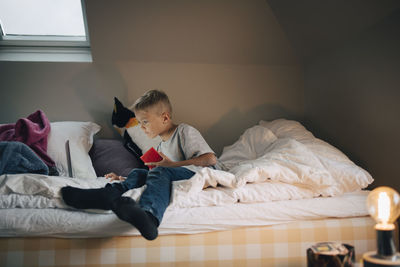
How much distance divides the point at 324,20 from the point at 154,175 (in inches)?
52.4

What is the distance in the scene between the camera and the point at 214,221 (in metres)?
1.53

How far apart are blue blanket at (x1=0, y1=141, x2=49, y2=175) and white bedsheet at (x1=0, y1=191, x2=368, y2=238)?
0.43m

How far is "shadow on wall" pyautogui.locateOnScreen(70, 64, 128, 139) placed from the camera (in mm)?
2717

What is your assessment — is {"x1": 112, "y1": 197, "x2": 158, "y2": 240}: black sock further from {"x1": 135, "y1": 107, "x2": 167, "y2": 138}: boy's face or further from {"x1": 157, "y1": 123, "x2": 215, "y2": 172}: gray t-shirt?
{"x1": 135, "y1": 107, "x2": 167, "y2": 138}: boy's face

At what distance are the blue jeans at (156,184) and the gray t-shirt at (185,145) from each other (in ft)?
0.61

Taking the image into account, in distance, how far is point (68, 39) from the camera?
2.79 m

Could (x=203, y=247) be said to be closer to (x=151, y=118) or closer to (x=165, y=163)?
(x=165, y=163)

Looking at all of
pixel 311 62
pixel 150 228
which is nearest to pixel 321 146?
pixel 311 62

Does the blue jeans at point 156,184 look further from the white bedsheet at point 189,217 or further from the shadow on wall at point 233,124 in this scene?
the shadow on wall at point 233,124

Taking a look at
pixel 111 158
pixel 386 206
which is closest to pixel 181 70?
pixel 111 158

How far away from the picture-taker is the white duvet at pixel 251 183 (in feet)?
5.09

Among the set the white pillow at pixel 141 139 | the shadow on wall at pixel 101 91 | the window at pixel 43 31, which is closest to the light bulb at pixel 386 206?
the white pillow at pixel 141 139

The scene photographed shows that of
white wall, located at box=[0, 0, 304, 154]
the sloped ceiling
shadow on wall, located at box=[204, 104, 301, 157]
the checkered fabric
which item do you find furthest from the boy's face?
the sloped ceiling

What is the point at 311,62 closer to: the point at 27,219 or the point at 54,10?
the point at 54,10
